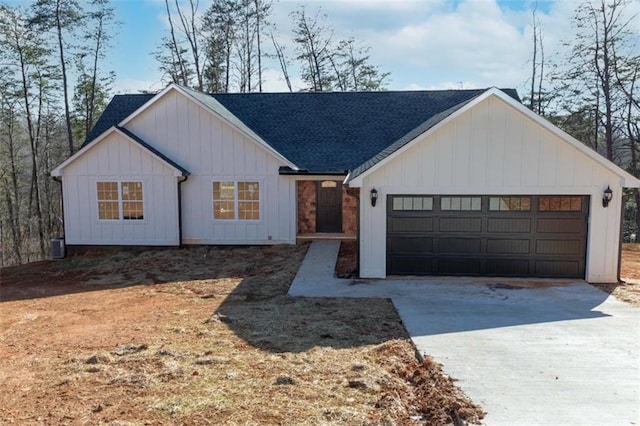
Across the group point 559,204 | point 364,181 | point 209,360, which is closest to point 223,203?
point 364,181

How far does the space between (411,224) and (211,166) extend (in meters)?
7.28

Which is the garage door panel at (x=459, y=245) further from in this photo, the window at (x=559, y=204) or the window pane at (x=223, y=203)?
the window pane at (x=223, y=203)

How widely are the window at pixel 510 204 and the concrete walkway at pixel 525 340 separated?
5.41 feet

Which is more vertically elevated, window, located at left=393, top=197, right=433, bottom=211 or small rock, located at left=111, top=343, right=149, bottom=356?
window, located at left=393, top=197, right=433, bottom=211

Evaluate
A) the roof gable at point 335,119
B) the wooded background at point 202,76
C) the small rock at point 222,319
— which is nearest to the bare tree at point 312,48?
the wooded background at point 202,76

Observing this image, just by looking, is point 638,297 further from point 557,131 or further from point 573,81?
point 573,81

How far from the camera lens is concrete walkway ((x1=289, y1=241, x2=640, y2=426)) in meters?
4.35

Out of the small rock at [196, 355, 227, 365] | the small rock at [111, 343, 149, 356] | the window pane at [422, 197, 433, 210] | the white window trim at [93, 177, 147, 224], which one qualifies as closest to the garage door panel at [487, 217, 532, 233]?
the window pane at [422, 197, 433, 210]

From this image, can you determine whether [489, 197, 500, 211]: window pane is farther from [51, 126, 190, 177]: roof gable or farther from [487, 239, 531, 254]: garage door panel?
[51, 126, 190, 177]: roof gable

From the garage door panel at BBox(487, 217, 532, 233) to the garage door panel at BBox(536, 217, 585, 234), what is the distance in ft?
0.88

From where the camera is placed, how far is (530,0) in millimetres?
23781

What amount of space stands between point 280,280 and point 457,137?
5308mm

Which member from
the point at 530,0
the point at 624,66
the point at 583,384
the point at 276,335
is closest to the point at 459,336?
the point at 583,384

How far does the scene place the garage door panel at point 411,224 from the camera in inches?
404
